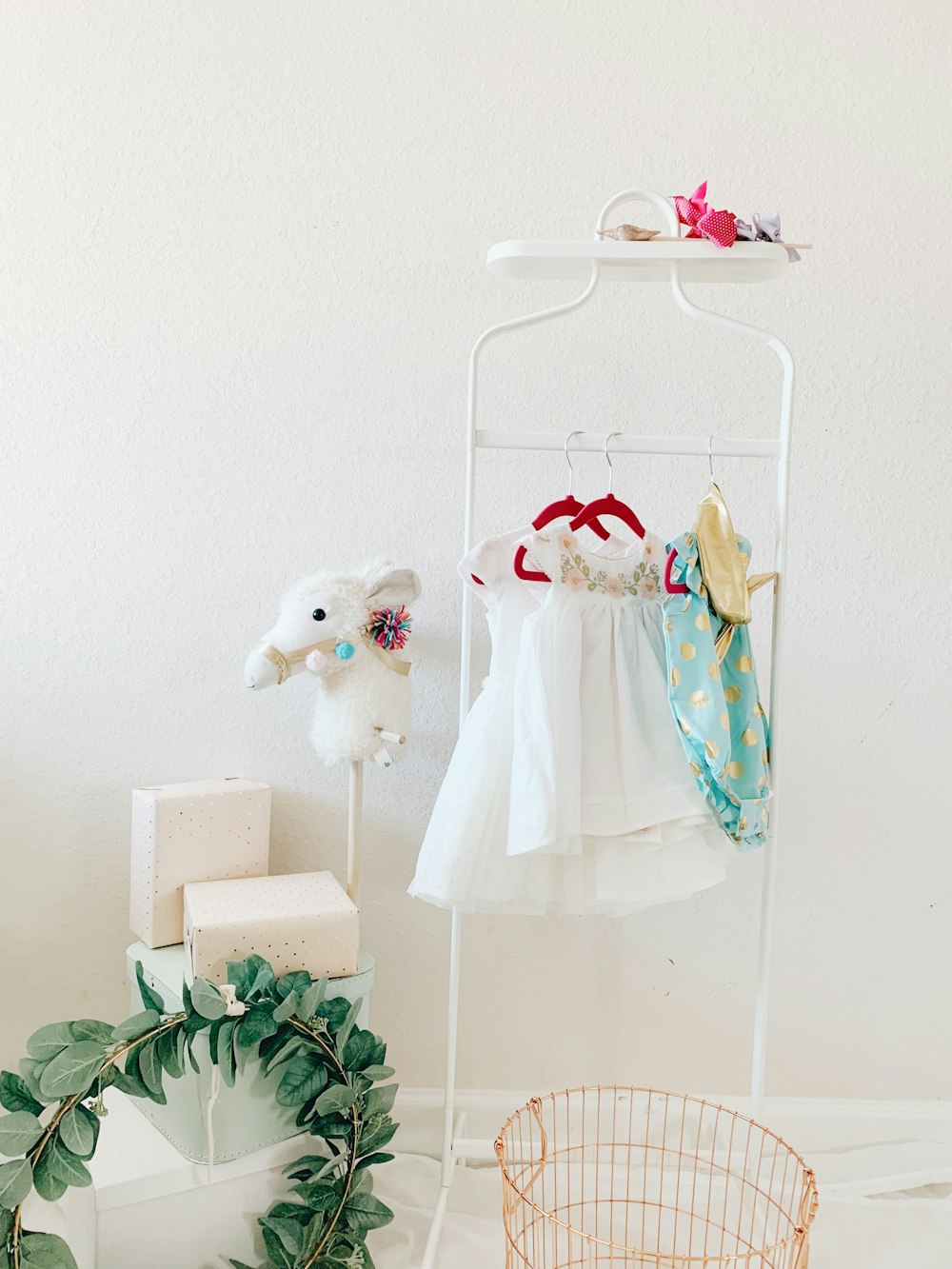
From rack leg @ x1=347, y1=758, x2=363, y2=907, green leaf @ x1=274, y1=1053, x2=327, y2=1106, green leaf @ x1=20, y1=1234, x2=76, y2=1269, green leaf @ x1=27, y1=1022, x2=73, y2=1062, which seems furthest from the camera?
rack leg @ x1=347, y1=758, x2=363, y2=907

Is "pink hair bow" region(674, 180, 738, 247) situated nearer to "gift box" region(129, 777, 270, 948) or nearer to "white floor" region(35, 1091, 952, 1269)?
"gift box" region(129, 777, 270, 948)

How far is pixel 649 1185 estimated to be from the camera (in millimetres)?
1793

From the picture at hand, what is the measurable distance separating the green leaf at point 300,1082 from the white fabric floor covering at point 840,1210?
35cm

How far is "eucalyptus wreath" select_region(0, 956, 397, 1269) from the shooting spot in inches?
49.5

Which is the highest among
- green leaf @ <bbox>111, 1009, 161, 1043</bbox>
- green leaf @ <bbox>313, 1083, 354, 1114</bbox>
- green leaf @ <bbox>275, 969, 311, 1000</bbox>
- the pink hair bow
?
the pink hair bow

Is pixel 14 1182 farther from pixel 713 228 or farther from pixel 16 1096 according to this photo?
pixel 713 228

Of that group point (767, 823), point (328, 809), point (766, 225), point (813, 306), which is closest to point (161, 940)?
point (328, 809)

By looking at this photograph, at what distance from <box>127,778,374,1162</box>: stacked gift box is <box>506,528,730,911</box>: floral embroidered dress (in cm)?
35

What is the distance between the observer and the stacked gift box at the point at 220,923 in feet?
4.75

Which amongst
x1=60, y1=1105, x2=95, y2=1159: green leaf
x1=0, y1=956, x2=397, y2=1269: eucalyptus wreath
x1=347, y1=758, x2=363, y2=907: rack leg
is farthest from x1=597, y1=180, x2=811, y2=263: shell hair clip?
x1=60, y1=1105, x2=95, y2=1159: green leaf

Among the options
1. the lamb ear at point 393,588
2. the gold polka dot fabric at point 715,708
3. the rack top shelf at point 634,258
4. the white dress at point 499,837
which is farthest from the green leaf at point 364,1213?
the rack top shelf at point 634,258

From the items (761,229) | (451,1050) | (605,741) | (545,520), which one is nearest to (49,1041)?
(451,1050)

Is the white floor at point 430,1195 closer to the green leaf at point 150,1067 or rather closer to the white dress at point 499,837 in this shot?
the green leaf at point 150,1067

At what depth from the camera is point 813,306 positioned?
1.81 m
